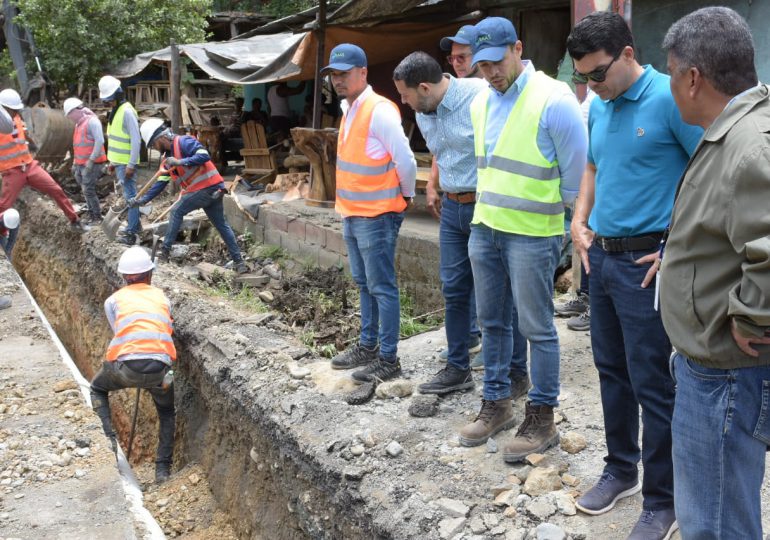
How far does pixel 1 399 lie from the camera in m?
5.11

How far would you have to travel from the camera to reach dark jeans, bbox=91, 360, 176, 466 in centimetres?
541

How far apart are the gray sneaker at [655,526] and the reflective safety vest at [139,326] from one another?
149 inches

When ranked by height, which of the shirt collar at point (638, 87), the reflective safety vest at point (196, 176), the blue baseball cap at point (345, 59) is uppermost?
the blue baseball cap at point (345, 59)

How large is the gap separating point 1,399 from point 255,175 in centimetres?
792

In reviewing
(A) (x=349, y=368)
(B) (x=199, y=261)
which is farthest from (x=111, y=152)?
(A) (x=349, y=368)

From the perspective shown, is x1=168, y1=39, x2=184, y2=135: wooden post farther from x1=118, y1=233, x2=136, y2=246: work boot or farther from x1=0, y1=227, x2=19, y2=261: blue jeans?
x1=0, y1=227, x2=19, y2=261: blue jeans

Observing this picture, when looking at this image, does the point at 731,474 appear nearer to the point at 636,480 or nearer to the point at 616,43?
the point at 636,480

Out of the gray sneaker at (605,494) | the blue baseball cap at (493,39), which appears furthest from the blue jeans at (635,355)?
the blue baseball cap at (493,39)

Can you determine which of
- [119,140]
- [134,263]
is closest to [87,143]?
[119,140]

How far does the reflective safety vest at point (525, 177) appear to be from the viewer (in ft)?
10.8

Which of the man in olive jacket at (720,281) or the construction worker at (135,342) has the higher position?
the man in olive jacket at (720,281)

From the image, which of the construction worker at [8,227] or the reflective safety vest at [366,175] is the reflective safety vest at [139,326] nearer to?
the reflective safety vest at [366,175]

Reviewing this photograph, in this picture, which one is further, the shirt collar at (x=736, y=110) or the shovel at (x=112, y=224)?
the shovel at (x=112, y=224)

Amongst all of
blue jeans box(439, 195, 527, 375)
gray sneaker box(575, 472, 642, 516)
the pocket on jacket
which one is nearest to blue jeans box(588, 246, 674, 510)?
gray sneaker box(575, 472, 642, 516)
